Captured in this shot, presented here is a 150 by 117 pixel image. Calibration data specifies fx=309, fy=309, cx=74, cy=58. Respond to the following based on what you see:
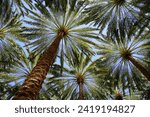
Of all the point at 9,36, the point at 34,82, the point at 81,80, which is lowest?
the point at 34,82

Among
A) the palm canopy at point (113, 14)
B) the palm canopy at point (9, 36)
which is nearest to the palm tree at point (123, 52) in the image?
the palm canopy at point (113, 14)

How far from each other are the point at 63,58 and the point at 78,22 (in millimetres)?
1944

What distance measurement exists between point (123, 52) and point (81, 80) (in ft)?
9.08

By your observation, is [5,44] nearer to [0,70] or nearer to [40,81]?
[0,70]

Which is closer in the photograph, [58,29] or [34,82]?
[34,82]

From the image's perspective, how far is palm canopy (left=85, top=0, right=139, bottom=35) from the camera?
14.5 metres

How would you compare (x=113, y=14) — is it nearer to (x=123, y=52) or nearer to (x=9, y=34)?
(x=123, y=52)

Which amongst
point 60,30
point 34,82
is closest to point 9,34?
point 60,30

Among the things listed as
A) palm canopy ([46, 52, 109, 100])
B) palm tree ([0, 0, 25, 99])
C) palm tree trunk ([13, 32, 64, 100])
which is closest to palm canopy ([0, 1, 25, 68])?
palm tree ([0, 0, 25, 99])

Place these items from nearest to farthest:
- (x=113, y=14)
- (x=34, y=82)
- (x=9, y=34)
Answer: (x=34, y=82) → (x=113, y=14) → (x=9, y=34)

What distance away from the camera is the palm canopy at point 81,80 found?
16.8 m

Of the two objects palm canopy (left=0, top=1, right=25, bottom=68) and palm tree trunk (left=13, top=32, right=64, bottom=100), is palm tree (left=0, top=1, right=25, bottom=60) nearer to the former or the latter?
palm canopy (left=0, top=1, right=25, bottom=68)

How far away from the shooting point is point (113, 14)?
48.5ft

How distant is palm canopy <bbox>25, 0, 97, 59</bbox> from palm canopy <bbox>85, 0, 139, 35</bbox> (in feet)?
2.16
